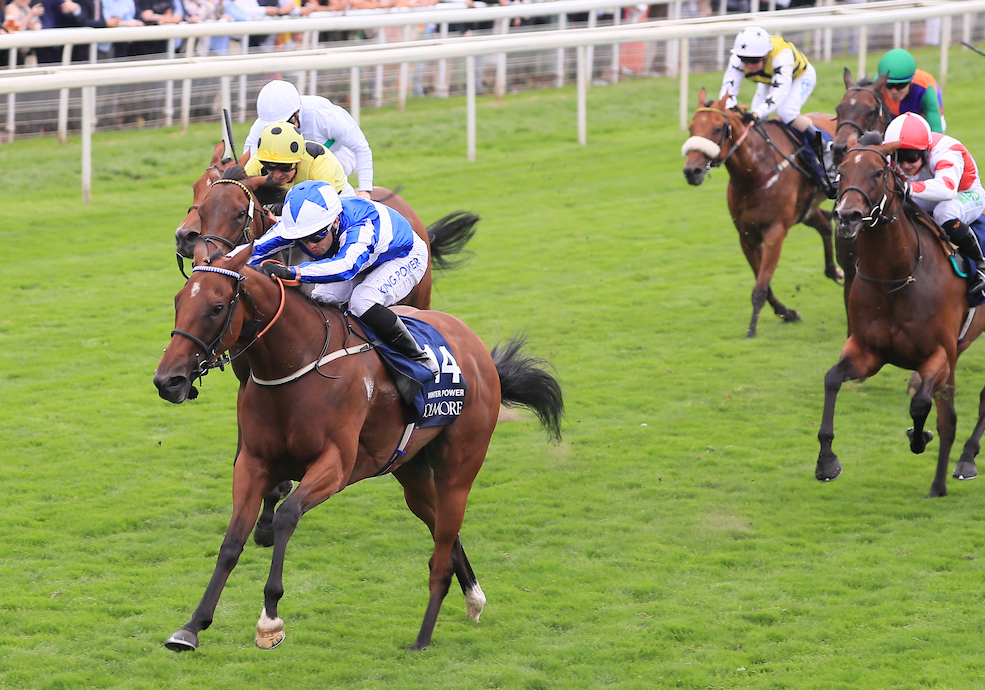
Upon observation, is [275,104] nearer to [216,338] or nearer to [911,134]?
[216,338]

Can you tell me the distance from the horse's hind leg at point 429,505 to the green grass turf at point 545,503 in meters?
0.11

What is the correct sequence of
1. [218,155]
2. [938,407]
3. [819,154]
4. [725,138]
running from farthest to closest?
[819,154]
[725,138]
[938,407]
[218,155]

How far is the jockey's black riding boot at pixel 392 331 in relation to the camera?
446 cm

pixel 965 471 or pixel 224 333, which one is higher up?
pixel 224 333

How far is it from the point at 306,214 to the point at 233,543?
3.82 ft

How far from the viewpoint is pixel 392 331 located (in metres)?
4.47

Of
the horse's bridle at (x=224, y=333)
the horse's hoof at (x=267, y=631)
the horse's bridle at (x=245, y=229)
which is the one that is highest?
the horse's bridle at (x=245, y=229)

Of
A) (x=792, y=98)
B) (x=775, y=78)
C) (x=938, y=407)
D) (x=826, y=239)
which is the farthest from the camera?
(x=826, y=239)

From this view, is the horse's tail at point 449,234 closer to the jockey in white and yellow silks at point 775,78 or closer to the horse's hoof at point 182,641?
the jockey in white and yellow silks at point 775,78

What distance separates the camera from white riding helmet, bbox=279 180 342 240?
14.0 ft

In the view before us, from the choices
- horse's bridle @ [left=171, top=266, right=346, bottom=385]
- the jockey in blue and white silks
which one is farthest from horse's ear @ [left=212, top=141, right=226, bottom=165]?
horse's bridle @ [left=171, top=266, right=346, bottom=385]

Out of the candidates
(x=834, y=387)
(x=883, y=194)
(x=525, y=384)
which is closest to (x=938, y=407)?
(x=834, y=387)

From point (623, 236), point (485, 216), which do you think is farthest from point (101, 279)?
point (623, 236)

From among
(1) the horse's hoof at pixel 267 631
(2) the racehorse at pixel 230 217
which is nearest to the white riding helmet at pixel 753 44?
(2) the racehorse at pixel 230 217
